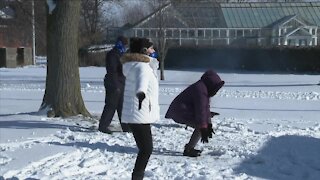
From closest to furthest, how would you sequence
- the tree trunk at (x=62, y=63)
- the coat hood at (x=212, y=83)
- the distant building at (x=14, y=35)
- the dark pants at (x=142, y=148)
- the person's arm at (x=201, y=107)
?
the dark pants at (x=142, y=148)
the person's arm at (x=201, y=107)
the coat hood at (x=212, y=83)
the tree trunk at (x=62, y=63)
the distant building at (x=14, y=35)

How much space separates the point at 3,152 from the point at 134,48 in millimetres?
2867

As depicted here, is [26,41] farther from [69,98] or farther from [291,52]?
[69,98]

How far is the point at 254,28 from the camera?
63938mm

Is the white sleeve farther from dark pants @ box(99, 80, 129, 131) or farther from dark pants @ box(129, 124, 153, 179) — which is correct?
dark pants @ box(99, 80, 129, 131)

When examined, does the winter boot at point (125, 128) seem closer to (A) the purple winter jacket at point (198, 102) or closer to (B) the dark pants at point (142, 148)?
(A) the purple winter jacket at point (198, 102)

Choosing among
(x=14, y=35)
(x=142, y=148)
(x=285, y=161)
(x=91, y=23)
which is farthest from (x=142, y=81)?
(x=14, y=35)

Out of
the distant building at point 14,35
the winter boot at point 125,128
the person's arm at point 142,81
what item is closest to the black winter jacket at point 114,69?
the winter boot at point 125,128

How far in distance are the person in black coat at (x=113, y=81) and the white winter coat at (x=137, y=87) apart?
135 inches

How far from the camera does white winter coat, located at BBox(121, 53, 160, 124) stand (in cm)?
609

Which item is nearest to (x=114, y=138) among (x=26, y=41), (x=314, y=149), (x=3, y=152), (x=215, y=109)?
(x=3, y=152)

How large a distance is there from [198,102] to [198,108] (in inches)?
3.3

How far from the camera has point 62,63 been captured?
11469mm

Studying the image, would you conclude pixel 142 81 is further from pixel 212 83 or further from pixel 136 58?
pixel 212 83

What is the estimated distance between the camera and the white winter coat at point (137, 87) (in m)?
6.09
